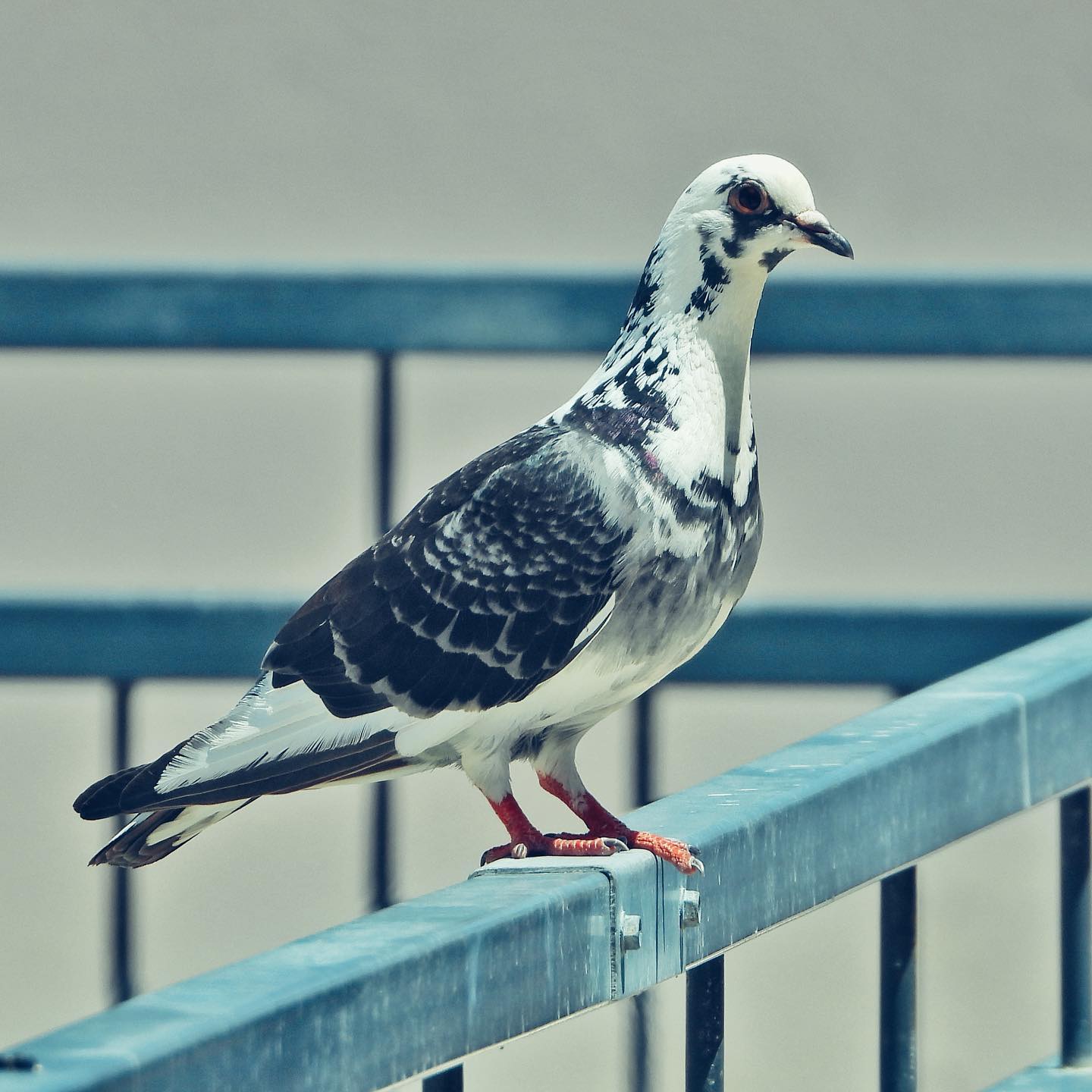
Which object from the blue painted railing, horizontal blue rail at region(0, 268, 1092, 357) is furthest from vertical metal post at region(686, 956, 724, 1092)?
horizontal blue rail at region(0, 268, 1092, 357)

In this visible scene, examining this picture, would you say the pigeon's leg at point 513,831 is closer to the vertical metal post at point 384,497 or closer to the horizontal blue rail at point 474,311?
the vertical metal post at point 384,497

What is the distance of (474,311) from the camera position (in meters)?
3.10

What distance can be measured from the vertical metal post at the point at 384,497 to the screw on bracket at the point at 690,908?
153 cm

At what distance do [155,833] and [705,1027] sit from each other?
924 millimetres

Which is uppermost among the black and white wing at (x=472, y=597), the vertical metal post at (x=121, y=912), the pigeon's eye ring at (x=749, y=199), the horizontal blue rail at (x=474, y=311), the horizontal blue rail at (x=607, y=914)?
the pigeon's eye ring at (x=749, y=199)

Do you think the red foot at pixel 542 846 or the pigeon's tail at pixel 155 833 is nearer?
the red foot at pixel 542 846

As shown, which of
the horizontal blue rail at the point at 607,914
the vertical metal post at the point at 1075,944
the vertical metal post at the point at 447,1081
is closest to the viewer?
the horizontal blue rail at the point at 607,914

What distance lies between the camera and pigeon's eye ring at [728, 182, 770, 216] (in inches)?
89.1

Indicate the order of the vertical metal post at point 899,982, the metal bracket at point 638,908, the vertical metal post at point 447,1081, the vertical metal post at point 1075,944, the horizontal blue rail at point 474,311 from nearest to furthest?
the vertical metal post at point 447,1081
the metal bracket at point 638,908
the vertical metal post at point 899,982
the vertical metal post at point 1075,944
the horizontal blue rail at point 474,311

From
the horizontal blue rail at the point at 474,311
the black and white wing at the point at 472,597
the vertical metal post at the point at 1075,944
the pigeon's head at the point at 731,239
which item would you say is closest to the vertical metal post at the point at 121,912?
the horizontal blue rail at the point at 474,311

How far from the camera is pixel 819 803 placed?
165cm

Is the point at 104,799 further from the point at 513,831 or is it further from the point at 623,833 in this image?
the point at 623,833

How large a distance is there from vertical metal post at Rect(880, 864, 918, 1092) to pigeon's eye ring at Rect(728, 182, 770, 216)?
80 centimetres

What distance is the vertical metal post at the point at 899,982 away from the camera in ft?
6.02
